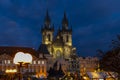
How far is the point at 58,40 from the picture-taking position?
10262 cm

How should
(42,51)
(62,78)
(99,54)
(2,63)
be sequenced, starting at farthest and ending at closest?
(42,51)
(2,63)
(62,78)
(99,54)

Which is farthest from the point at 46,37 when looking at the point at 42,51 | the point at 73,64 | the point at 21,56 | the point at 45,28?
the point at 21,56

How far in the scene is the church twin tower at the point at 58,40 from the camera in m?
100

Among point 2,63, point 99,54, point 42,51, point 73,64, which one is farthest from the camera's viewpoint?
point 42,51

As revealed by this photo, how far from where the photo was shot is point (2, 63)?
80500mm

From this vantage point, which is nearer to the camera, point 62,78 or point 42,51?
point 62,78

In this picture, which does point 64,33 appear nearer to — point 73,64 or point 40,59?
point 40,59

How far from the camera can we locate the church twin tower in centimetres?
10025

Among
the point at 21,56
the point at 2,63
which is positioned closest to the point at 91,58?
the point at 2,63

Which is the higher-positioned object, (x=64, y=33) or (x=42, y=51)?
(x=64, y=33)

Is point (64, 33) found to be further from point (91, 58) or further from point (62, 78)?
point (62, 78)

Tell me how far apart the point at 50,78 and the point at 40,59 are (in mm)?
47159

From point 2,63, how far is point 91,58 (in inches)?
1148

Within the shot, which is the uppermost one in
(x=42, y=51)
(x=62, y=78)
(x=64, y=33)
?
(x=64, y=33)
